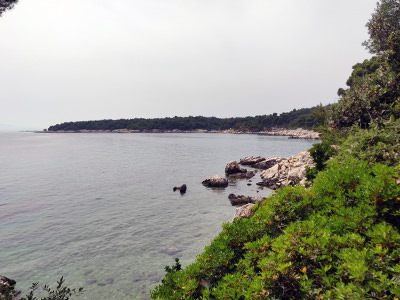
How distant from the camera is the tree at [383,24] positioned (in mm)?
26875

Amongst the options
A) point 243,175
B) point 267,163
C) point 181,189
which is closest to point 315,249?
point 181,189

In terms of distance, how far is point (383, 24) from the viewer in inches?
1067

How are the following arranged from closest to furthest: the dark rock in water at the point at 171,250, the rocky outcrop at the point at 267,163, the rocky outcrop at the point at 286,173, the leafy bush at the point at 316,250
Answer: the leafy bush at the point at 316,250
the dark rock in water at the point at 171,250
the rocky outcrop at the point at 286,173
the rocky outcrop at the point at 267,163

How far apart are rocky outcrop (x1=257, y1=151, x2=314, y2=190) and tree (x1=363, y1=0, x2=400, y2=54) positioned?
615 inches

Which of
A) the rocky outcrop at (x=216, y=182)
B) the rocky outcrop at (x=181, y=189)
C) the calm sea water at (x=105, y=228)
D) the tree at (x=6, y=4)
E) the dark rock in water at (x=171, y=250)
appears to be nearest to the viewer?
the tree at (x=6, y=4)

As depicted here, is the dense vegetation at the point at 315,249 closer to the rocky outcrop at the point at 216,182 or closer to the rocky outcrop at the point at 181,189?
the rocky outcrop at the point at 181,189

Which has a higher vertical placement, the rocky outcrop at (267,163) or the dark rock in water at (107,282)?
the rocky outcrop at (267,163)

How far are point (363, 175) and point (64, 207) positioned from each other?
28.2 meters

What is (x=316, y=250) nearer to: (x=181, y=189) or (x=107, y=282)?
(x=107, y=282)

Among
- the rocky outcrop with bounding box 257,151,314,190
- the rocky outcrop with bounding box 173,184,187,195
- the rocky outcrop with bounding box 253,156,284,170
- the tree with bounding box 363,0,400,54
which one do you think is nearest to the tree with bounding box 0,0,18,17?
the rocky outcrop with bounding box 173,184,187,195

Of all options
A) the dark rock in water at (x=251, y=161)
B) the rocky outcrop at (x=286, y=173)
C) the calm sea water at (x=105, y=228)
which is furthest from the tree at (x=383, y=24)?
the dark rock in water at (x=251, y=161)

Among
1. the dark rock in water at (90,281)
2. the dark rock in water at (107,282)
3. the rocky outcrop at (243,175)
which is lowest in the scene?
the rocky outcrop at (243,175)

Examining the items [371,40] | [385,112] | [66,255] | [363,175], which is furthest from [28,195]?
[371,40]

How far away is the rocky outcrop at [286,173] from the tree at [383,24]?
15.6 meters
